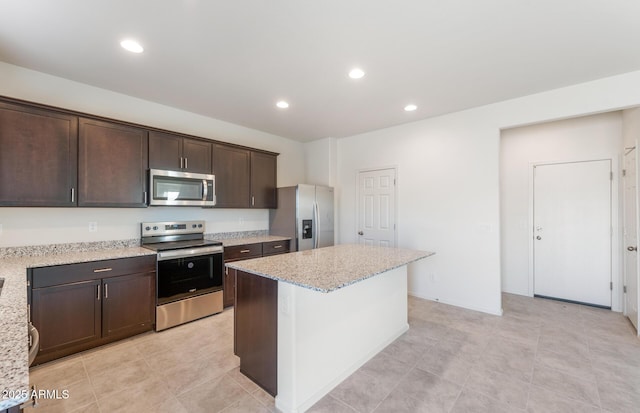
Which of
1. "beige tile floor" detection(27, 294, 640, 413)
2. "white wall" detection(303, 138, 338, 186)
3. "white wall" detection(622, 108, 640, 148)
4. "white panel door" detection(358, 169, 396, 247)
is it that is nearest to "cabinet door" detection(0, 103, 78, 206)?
"beige tile floor" detection(27, 294, 640, 413)

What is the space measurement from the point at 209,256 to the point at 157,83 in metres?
1.99

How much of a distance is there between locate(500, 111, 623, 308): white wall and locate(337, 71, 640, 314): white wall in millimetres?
1025

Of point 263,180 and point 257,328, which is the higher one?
point 263,180

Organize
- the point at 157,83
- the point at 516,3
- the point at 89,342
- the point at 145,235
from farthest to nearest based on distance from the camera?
the point at 145,235
the point at 157,83
the point at 89,342
the point at 516,3

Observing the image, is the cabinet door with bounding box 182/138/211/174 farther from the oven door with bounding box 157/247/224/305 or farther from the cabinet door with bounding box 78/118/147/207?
the oven door with bounding box 157/247/224/305

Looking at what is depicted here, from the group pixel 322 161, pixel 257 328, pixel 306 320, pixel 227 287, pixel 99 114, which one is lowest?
pixel 227 287

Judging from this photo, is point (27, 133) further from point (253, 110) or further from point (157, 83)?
point (253, 110)

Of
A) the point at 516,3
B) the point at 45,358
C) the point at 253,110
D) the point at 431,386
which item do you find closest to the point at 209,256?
the point at 45,358

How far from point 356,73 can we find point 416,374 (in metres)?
2.74

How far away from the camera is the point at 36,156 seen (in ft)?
8.41

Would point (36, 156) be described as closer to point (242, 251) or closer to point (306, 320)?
point (242, 251)

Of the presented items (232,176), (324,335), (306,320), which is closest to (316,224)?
(232,176)

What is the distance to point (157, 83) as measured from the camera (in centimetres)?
301

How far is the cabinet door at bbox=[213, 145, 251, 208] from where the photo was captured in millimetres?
3916
